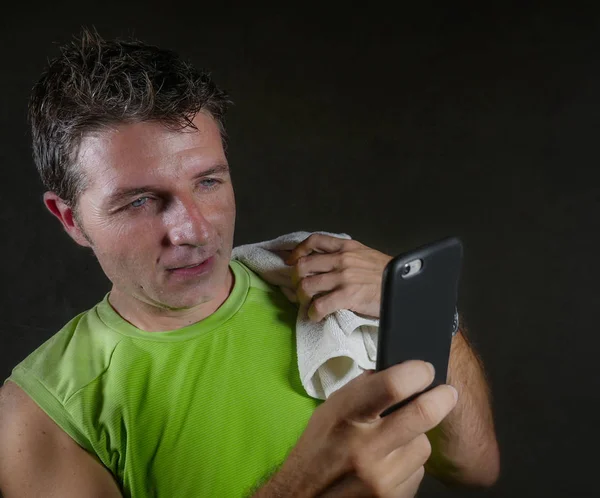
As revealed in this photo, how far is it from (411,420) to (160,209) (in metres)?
0.49

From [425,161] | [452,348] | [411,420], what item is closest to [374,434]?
[411,420]

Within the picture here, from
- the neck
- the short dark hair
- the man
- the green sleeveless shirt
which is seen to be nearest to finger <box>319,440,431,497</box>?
the man

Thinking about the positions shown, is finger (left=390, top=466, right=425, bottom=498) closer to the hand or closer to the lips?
the hand

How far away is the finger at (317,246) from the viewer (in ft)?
3.60

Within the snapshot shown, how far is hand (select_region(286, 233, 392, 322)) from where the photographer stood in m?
1.04

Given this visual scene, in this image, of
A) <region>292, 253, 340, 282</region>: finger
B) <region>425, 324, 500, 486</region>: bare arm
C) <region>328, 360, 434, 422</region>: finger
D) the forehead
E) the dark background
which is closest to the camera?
<region>328, 360, 434, 422</region>: finger

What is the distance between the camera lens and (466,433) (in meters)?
1.20

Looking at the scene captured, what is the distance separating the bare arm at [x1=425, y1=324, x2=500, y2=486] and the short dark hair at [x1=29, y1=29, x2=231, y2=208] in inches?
23.4

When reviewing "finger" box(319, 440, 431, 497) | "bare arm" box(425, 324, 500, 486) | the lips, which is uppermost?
the lips

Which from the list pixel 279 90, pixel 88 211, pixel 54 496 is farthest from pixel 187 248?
pixel 279 90

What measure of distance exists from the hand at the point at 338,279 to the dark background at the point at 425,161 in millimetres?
862

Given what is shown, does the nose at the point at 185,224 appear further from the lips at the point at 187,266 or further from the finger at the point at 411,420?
the finger at the point at 411,420

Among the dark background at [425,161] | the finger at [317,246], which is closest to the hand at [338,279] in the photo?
the finger at [317,246]

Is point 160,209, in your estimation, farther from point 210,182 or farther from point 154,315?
point 154,315
